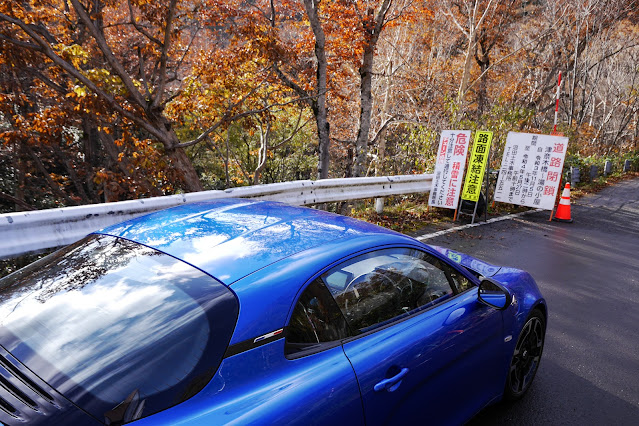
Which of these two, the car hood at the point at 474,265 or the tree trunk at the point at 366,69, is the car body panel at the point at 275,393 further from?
the tree trunk at the point at 366,69

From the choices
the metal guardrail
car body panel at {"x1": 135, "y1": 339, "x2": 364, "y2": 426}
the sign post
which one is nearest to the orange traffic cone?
the sign post

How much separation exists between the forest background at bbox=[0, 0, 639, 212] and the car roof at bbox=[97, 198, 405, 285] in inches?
212

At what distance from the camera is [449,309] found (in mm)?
2479

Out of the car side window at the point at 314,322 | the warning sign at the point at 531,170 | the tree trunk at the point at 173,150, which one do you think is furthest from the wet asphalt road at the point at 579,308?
the tree trunk at the point at 173,150

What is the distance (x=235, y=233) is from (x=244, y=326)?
0.59 meters

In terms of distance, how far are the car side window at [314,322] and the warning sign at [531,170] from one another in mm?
8430

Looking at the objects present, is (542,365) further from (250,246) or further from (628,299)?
(250,246)

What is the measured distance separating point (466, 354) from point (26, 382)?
2.09 m

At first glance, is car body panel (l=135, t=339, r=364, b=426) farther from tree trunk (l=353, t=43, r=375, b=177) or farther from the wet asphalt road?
tree trunk (l=353, t=43, r=375, b=177)

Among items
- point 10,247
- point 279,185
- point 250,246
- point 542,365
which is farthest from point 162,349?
point 279,185

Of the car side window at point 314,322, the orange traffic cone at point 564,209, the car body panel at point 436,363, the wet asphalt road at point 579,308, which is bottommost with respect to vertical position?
the wet asphalt road at point 579,308

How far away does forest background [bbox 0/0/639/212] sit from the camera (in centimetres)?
749

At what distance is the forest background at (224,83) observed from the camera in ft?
24.6

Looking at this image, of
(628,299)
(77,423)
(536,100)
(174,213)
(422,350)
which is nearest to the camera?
(77,423)
